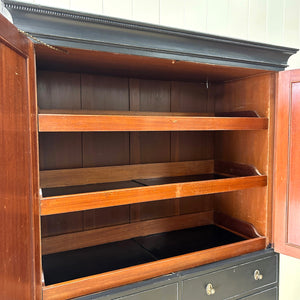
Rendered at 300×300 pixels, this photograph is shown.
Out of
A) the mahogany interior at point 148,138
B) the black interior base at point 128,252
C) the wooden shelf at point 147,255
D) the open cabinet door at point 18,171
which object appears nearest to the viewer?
the open cabinet door at point 18,171

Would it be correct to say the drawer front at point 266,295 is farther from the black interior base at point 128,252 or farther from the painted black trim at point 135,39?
the painted black trim at point 135,39

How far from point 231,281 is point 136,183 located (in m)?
0.62

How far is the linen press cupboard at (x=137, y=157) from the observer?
85 centimetres

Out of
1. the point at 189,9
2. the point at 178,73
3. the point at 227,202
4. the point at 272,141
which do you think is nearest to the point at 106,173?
the point at 178,73

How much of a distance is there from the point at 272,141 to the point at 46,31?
41.9 inches

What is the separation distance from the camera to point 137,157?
61.4 inches

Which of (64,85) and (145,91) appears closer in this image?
(64,85)

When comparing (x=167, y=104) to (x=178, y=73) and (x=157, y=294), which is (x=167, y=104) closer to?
(x=178, y=73)

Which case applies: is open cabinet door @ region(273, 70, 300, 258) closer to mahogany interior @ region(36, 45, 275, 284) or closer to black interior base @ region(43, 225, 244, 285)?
mahogany interior @ region(36, 45, 275, 284)

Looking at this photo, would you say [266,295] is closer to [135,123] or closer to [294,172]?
[294,172]

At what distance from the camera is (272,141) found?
136 centimetres

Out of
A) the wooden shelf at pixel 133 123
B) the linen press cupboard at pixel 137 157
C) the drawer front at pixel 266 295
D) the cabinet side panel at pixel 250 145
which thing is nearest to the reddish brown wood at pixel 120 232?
the linen press cupboard at pixel 137 157

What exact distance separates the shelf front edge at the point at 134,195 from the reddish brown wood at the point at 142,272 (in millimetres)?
260

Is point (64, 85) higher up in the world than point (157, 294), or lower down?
higher up
